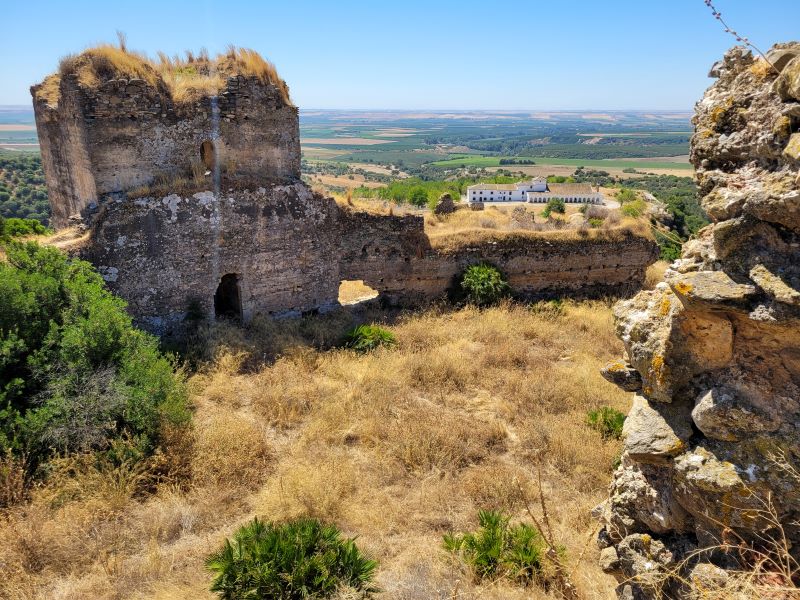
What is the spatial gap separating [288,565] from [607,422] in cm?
496

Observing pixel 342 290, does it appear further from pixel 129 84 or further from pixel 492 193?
pixel 492 193

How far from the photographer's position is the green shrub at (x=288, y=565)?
449 cm

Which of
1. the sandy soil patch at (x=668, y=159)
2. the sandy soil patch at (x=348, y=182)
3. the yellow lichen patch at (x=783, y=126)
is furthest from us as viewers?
the sandy soil patch at (x=668, y=159)

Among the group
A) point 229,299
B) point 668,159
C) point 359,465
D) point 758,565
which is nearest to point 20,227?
point 229,299

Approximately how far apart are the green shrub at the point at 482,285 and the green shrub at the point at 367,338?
2.76 metres

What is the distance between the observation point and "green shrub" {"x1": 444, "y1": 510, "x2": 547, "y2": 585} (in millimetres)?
4969

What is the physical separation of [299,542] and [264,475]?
6.59ft

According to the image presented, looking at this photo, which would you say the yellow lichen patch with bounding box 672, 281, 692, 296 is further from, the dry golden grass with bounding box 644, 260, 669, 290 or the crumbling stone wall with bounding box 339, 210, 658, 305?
the dry golden grass with bounding box 644, 260, 669, 290

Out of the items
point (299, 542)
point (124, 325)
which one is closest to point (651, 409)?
point (299, 542)

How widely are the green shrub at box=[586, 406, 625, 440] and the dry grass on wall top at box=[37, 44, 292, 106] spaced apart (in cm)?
839

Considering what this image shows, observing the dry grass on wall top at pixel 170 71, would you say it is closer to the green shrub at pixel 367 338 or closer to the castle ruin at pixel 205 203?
the castle ruin at pixel 205 203

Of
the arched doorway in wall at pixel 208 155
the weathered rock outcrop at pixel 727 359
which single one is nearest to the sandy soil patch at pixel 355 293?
the arched doorway in wall at pixel 208 155

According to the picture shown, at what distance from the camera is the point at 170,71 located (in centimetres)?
1042

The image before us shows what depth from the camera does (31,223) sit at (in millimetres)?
13883
